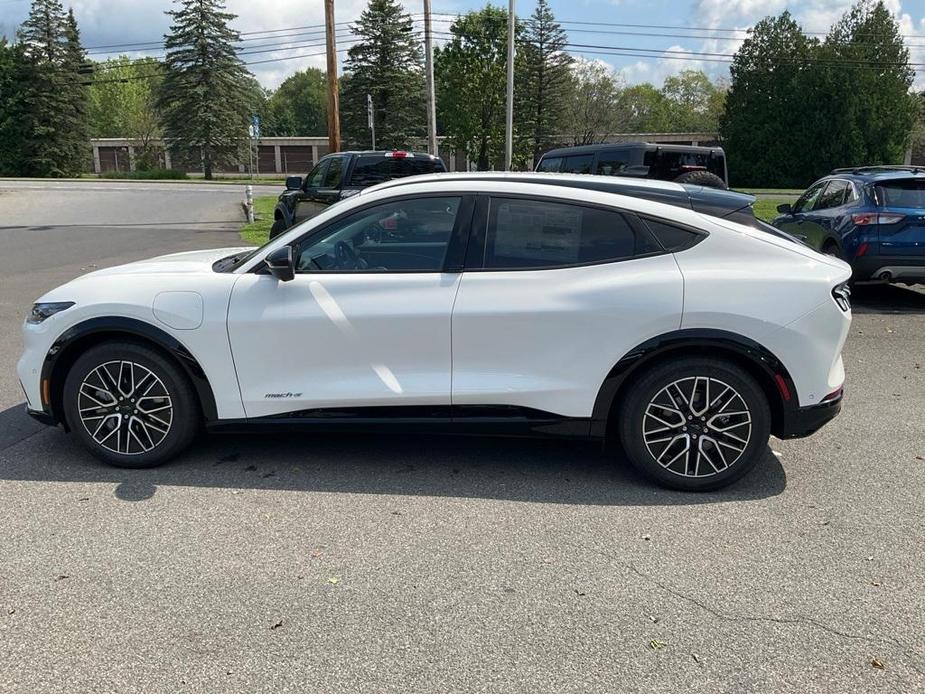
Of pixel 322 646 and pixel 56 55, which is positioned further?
pixel 56 55

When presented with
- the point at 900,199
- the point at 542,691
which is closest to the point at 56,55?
the point at 900,199

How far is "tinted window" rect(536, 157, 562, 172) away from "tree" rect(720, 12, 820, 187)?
43542 mm

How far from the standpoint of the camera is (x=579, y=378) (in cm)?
410

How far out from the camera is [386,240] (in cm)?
435

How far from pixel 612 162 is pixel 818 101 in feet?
159

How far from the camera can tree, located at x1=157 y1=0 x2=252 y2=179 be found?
57.6 m

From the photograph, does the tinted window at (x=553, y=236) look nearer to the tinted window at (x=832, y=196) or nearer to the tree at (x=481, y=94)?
the tinted window at (x=832, y=196)

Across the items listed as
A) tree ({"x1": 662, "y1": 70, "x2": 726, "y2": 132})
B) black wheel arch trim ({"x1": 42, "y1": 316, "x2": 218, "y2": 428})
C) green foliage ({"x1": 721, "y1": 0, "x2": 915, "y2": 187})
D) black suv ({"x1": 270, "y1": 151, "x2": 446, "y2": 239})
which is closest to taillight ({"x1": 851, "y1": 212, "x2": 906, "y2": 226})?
black suv ({"x1": 270, "y1": 151, "x2": 446, "y2": 239})

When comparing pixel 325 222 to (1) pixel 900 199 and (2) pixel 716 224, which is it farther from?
(1) pixel 900 199

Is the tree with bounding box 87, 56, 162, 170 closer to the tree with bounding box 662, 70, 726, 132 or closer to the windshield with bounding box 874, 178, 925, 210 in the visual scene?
the tree with bounding box 662, 70, 726, 132

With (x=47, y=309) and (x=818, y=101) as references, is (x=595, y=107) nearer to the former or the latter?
(x=818, y=101)

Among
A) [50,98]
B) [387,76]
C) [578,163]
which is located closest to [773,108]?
[387,76]

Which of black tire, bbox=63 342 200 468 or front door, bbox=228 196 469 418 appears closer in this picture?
front door, bbox=228 196 469 418

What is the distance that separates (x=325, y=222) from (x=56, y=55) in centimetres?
6913
